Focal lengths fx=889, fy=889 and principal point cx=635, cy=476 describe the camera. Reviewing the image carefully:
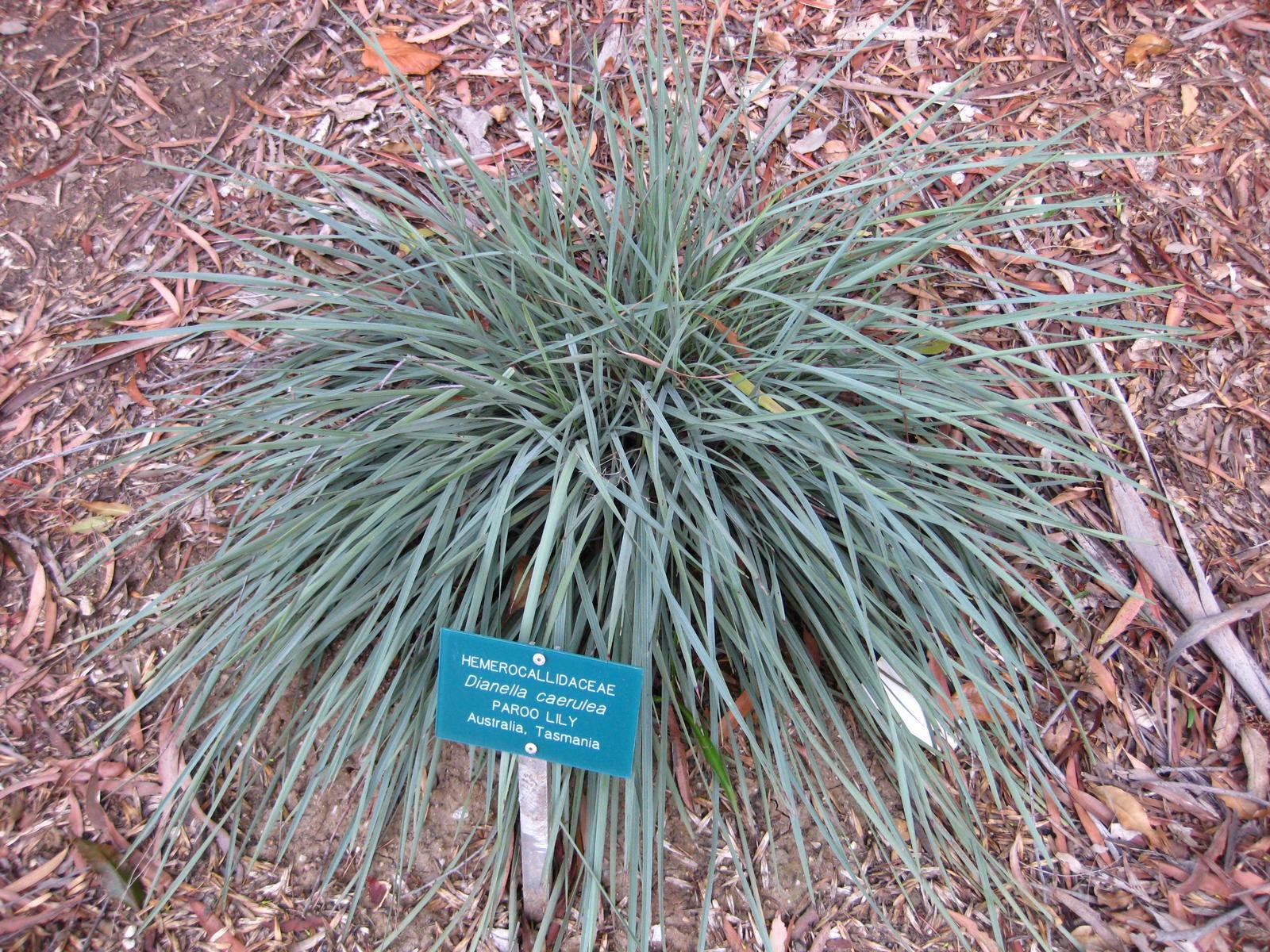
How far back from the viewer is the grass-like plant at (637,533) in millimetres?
1879

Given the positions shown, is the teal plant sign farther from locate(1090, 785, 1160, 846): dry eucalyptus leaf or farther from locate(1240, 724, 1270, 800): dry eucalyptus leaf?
locate(1240, 724, 1270, 800): dry eucalyptus leaf

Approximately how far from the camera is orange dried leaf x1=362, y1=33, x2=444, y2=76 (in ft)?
9.03

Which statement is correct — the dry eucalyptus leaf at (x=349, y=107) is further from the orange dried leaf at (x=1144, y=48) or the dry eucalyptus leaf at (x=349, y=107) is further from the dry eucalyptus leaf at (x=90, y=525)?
the orange dried leaf at (x=1144, y=48)

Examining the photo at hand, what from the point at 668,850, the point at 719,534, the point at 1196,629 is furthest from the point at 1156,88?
the point at 668,850

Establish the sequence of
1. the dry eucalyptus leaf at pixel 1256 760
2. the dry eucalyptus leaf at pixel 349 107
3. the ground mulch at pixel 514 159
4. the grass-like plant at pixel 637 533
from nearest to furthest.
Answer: the grass-like plant at pixel 637 533 < the ground mulch at pixel 514 159 < the dry eucalyptus leaf at pixel 1256 760 < the dry eucalyptus leaf at pixel 349 107

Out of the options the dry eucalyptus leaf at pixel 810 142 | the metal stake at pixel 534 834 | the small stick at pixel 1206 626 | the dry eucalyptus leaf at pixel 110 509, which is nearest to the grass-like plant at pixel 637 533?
the metal stake at pixel 534 834

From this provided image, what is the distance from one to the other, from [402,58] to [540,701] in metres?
2.14

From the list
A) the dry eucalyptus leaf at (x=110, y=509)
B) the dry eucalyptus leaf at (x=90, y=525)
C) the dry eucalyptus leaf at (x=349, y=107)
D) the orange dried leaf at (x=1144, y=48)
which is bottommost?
the dry eucalyptus leaf at (x=90, y=525)

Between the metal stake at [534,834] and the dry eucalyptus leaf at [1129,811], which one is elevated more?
the dry eucalyptus leaf at [1129,811]

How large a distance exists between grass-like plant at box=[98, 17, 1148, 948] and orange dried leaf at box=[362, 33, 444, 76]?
620mm

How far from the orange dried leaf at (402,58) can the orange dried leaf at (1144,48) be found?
2197mm

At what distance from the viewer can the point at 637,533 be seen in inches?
73.9

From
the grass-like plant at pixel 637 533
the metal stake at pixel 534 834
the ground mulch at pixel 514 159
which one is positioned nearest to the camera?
the metal stake at pixel 534 834

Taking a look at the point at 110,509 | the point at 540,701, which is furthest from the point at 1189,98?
the point at 110,509
